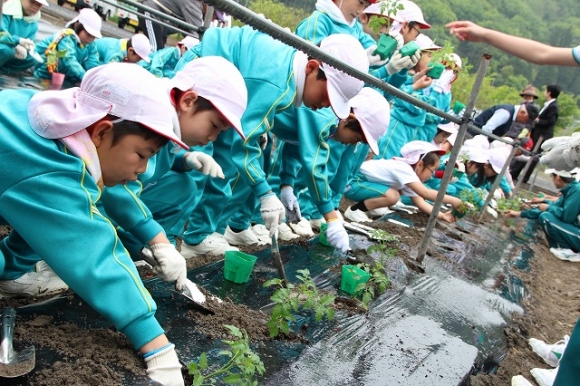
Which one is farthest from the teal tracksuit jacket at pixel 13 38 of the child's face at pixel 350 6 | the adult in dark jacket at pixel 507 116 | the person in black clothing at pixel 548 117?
the person in black clothing at pixel 548 117

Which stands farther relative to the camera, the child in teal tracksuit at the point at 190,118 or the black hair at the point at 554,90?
the black hair at the point at 554,90

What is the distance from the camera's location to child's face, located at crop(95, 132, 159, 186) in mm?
1730

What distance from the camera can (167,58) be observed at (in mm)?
6562

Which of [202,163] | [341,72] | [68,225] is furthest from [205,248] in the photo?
[68,225]

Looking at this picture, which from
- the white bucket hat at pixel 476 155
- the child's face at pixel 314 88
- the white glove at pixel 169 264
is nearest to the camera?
the white glove at pixel 169 264

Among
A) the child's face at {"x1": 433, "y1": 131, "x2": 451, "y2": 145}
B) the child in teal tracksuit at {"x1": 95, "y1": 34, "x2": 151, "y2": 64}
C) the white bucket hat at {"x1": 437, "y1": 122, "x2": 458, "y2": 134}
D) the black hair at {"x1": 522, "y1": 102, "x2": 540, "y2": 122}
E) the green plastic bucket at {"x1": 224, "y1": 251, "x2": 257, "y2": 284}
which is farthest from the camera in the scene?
the black hair at {"x1": 522, "y1": 102, "x2": 540, "y2": 122}

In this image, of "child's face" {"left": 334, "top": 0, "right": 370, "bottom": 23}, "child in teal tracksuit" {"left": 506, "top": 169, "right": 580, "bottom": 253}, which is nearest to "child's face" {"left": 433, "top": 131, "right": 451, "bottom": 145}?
"child in teal tracksuit" {"left": 506, "top": 169, "right": 580, "bottom": 253}

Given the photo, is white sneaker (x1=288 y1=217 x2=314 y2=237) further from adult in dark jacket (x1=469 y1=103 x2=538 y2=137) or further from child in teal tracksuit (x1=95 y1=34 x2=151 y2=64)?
adult in dark jacket (x1=469 y1=103 x2=538 y2=137)

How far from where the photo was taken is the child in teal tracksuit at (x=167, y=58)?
248 inches

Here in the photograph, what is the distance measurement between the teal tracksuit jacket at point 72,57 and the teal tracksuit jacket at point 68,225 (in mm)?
5969

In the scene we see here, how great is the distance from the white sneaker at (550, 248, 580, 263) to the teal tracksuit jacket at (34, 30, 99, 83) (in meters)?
7.12

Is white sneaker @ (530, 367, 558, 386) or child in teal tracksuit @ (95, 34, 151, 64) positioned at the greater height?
child in teal tracksuit @ (95, 34, 151, 64)

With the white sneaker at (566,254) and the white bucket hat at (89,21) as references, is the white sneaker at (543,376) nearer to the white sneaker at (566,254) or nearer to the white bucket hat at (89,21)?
the white sneaker at (566,254)

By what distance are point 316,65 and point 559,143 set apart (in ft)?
7.05
